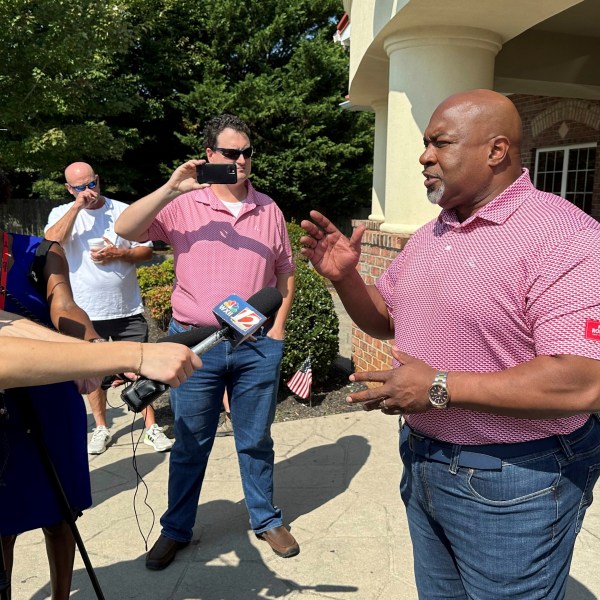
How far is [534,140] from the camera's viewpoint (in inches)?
400

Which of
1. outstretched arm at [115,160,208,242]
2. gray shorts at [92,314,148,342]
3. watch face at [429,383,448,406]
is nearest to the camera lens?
watch face at [429,383,448,406]

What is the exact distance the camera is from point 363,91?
7203 mm

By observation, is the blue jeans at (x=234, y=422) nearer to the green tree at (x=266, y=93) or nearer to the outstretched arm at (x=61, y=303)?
the outstretched arm at (x=61, y=303)

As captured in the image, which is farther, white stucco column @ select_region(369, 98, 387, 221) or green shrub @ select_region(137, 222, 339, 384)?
white stucco column @ select_region(369, 98, 387, 221)

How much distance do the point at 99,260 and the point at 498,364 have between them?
11.2 ft

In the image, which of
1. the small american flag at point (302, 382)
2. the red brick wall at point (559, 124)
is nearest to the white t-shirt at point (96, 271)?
the small american flag at point (302, 382)

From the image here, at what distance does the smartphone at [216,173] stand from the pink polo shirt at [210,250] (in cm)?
20

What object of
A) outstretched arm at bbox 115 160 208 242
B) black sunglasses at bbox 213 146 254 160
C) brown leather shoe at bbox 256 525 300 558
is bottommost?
brown leather shoe at bbox 256 525 300 558

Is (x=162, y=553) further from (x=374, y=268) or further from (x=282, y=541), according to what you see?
(x=374, y=268)

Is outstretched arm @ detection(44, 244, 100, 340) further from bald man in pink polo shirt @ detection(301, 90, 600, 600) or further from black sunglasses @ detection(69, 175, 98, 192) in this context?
black sunglasses @ detection(69, 175, 98, 192)

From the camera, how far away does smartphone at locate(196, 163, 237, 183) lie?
292cm

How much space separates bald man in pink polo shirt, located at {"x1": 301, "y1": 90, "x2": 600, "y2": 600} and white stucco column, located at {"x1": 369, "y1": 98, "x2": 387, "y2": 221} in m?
5.50

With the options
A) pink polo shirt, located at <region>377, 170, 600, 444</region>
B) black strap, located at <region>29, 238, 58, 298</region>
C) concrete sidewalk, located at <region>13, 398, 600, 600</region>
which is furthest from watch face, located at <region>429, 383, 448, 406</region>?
concrete sidewalk, located at <region>13, 398, 600, 600</region>

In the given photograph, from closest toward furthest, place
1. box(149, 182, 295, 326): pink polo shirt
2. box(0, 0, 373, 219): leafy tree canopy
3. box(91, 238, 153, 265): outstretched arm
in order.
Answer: box(149, 182, 295, 326): pink polo shirt < box(91, 238, 153, 265): outstretched arm < box(0, 0, 373, 219): leafy tree canopy
